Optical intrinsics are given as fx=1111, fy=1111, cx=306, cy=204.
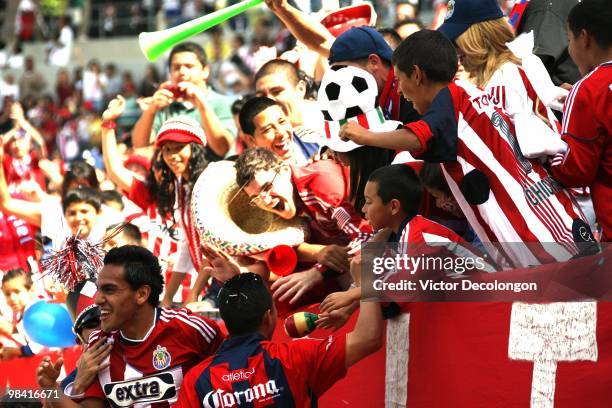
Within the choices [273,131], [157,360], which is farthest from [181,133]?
[157,360]

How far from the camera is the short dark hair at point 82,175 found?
8531mm

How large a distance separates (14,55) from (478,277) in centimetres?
2215

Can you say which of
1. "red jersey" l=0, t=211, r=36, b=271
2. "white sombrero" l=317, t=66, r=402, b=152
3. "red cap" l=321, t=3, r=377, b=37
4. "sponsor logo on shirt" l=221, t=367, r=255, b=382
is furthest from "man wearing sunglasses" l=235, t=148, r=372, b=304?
"red jersey" l=0, t=211, r=36, b=271

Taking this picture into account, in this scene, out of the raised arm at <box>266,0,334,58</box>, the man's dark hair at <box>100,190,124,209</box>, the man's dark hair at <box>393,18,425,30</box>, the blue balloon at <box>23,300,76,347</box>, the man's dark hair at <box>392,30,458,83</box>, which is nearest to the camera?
the man's dark hair at <box>392,30,458,83</box>

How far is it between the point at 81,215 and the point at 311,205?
2.70 m

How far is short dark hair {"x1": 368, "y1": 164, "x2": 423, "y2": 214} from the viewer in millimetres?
4230

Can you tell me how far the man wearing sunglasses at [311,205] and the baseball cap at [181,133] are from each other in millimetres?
1221

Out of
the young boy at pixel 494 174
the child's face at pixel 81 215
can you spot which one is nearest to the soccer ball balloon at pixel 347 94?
the young boy at pixel 494 174

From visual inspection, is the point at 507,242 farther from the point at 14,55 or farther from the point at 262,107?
the point at 14,55

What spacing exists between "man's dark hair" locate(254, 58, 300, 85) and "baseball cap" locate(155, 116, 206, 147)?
531mm

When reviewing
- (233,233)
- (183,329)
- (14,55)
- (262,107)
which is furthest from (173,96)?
(14,55)

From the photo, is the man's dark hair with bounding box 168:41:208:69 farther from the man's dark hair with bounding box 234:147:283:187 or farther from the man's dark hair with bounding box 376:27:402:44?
the man's dark hair with bounding box 234:147:283:187

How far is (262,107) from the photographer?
598 centimetres

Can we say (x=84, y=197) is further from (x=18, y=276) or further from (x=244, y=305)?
(x=244, y=305)
